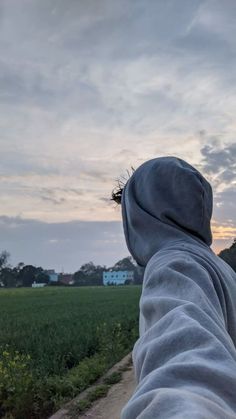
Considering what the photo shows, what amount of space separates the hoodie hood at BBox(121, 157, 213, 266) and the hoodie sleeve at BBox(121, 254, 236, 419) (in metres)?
0.26

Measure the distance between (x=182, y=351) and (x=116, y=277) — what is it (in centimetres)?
10918

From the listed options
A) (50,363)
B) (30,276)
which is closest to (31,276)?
(30,276)

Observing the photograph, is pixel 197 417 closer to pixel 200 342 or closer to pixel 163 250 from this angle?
pixel 200 342

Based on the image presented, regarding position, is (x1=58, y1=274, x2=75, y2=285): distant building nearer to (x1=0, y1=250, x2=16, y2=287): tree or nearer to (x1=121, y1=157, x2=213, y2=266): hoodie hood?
(x1=0, y1=250, x2=16, y2=287): tree

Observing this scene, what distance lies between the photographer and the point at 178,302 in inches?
47.3

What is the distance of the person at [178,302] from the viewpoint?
3.02 ft

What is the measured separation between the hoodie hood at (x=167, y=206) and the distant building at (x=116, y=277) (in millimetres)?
104444

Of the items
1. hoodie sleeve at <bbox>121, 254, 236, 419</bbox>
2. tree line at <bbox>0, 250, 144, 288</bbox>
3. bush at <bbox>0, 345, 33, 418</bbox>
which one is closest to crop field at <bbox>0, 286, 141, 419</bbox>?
bush at <bbox>0, 345, 33, 418</bbox>

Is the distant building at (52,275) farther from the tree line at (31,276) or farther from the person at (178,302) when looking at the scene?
the person at (178,302)

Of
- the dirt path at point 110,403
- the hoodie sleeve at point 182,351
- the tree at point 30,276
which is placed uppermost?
the tree at point 30,276

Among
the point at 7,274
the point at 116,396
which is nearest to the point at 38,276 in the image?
the point at 7,274

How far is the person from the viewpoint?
92cm

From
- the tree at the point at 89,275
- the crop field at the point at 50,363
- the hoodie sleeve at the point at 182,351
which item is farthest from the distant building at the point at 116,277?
the hoodie sleeve at the point at 182,351

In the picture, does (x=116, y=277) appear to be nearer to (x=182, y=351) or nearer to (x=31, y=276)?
(x=31, y=276)
